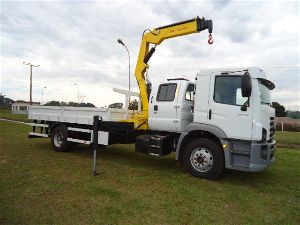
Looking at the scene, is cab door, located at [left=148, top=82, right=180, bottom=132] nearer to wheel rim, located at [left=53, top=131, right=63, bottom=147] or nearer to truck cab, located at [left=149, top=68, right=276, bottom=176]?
truck cab, located at [left=149, top=68, right=276, bottom=176]

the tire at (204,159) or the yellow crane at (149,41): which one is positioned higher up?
the yellow crane at (149,41)

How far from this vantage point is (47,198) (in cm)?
622

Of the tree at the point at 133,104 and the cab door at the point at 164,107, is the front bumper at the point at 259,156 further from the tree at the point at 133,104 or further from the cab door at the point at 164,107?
the tree at the point at 133,104

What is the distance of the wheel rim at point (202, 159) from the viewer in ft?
26.4

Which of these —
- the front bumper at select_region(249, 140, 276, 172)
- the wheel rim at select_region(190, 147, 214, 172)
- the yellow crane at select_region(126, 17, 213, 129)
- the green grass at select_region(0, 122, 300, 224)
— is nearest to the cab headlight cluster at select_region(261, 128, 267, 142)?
the front bumper at select_region(249, 140, 276, 172)

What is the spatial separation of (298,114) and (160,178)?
6839 centimetres

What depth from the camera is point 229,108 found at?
7.85m

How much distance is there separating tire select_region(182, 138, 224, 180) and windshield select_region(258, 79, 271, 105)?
1.59 meters

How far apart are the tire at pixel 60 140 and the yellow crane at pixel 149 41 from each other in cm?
277

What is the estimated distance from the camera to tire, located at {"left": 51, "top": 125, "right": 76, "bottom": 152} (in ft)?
37.7

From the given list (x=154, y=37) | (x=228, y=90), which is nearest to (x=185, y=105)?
(x=228, y=90)

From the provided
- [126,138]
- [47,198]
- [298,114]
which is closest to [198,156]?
[126,138]

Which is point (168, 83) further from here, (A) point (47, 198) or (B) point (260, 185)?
(A) point (47, 198)

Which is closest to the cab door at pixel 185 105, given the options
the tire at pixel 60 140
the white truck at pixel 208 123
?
the white truck at pixel 208 123
